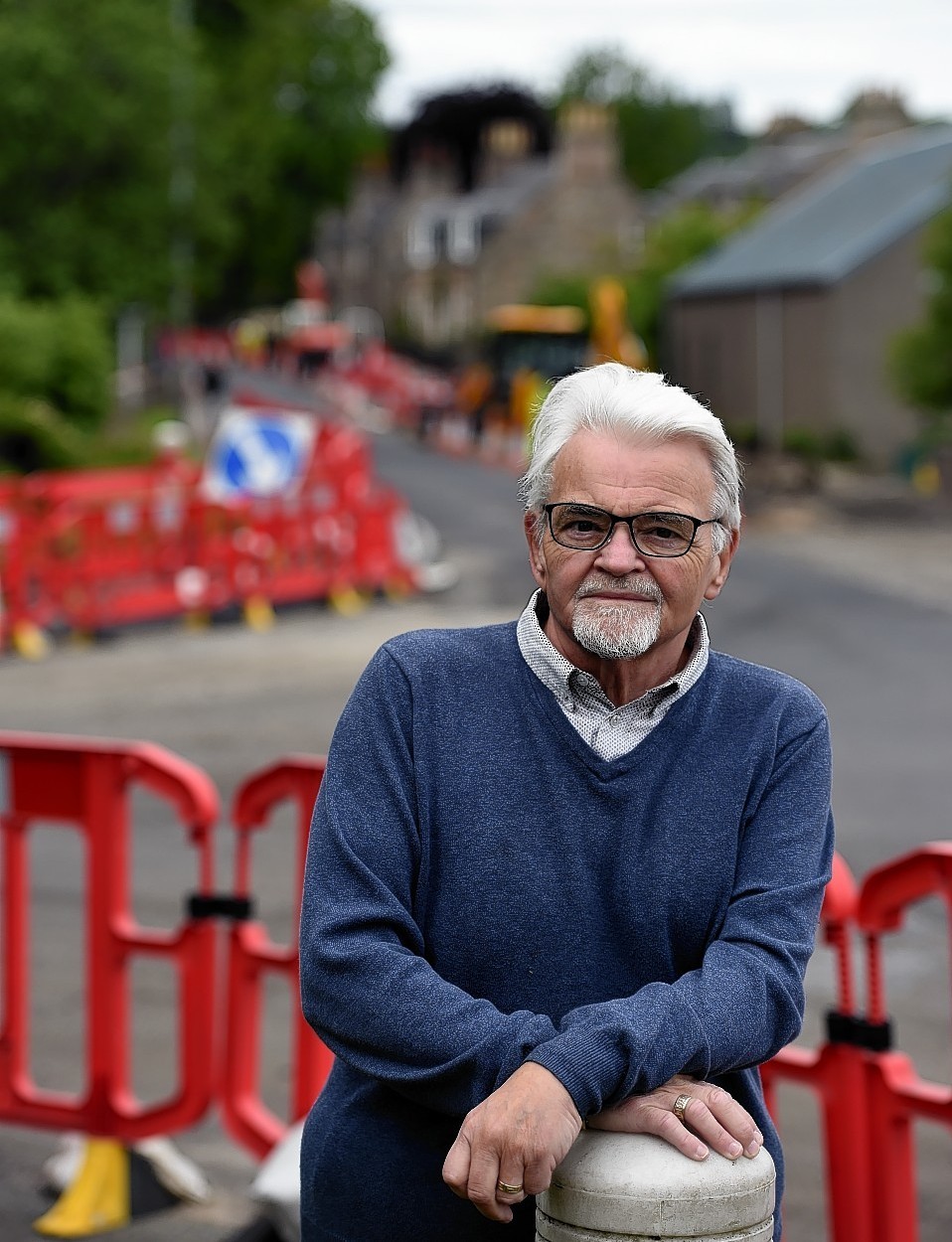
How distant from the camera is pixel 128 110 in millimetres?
31156

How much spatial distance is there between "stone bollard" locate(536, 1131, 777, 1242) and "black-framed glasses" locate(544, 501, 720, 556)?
818mm

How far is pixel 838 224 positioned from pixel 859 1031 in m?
38.7

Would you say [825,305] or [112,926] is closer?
[112,926]

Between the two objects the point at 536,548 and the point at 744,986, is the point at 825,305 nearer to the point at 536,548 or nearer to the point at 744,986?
the point at 536,548

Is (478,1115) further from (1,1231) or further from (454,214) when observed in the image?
(454,214)

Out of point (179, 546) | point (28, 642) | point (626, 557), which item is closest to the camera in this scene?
point (626, 557)

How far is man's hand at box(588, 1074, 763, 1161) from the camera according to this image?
240 cm

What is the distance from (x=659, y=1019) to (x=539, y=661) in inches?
21.8

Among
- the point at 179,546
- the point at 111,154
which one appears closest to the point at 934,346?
the point at 179,546

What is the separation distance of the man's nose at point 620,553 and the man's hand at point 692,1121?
Result: 718mm

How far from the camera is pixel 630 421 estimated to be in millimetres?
2600

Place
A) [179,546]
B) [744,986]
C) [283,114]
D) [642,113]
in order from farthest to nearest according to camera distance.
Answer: [642,113] < [283,114] < [179,546] < [744,986]

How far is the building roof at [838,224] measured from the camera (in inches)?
1468

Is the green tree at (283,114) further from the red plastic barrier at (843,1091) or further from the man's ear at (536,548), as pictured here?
the man's ear at (536,548)
